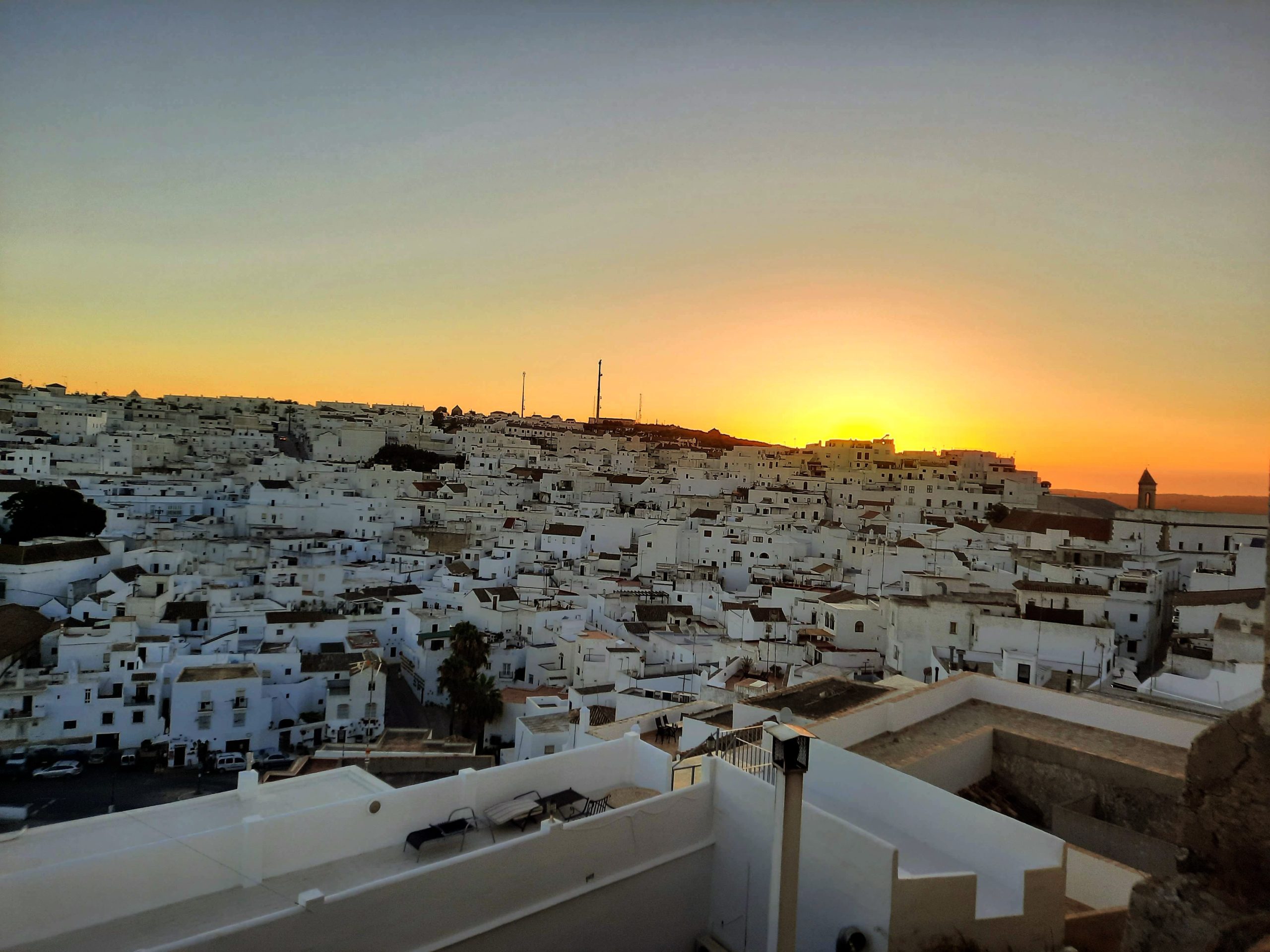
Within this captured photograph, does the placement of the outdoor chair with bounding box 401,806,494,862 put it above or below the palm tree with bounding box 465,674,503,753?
above

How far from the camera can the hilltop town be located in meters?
4.32

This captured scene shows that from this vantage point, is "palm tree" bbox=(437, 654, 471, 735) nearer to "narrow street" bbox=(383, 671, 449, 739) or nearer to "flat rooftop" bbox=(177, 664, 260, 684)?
"narrow street" bbox=(383, 671, 449, 739)

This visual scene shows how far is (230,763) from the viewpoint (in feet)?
49.3

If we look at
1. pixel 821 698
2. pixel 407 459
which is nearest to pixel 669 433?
pixel 407 459

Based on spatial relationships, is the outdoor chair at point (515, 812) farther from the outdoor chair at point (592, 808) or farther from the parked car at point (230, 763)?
the parked car at point (230, 763)

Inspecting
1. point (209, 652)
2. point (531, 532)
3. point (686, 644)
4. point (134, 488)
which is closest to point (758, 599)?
point (686, 644)

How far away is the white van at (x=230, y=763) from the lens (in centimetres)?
1497

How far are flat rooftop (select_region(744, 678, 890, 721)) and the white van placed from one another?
11549 millimetres

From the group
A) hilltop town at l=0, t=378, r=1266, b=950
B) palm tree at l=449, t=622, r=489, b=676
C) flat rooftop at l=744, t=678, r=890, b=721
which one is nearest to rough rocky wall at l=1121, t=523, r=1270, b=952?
hilltop town at l=0, t=378, r=1266, b=950

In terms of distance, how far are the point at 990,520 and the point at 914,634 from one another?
22.7 meters

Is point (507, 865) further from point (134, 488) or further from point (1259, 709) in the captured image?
point (134, 488)

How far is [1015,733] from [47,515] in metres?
28.5

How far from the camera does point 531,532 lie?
28.3 m

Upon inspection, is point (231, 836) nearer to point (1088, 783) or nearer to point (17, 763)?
point (1088, 783)
